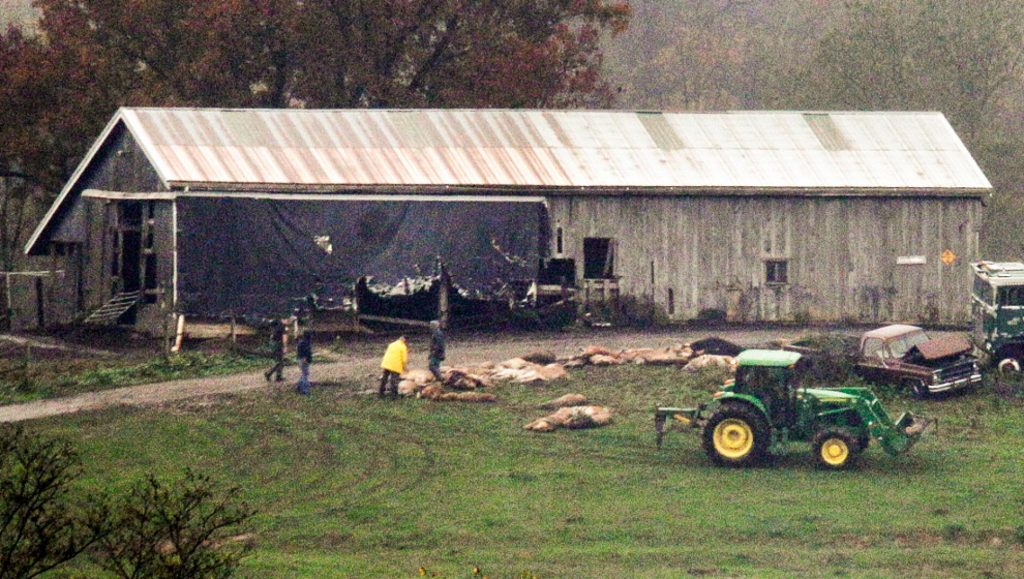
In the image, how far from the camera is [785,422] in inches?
1107

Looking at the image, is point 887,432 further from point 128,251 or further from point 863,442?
point 128,251

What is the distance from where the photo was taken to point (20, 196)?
58969 mm

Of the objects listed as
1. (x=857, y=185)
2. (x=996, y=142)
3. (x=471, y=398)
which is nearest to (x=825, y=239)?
(x=857, y=185)

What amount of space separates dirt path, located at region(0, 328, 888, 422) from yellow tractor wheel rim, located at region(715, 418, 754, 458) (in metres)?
11.6

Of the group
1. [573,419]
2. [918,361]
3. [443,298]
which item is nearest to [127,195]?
[443,298]

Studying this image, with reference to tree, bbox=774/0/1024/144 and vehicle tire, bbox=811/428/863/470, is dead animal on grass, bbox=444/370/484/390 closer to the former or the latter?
vehicle tire, bbox=811/428/863/470

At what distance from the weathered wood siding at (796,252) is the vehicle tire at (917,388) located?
1369cm

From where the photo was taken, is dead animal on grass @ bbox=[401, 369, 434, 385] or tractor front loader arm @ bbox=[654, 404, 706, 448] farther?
dead animal on grass @ bbox=[401, 369, 434, 385]

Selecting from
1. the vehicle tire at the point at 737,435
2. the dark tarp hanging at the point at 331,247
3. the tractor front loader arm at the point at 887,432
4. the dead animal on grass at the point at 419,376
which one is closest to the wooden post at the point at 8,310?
the dark tarp hanging at the point at 331,247

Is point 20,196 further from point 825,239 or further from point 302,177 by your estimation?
point 825,239

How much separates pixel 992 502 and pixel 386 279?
917 inches

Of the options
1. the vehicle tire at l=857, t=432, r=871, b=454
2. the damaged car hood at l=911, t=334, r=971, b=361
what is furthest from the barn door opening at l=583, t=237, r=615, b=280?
the vehicle tire at l=857, t=432, r=871, b=454

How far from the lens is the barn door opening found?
4803 cm

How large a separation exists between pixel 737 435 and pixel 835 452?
5.50 feet
